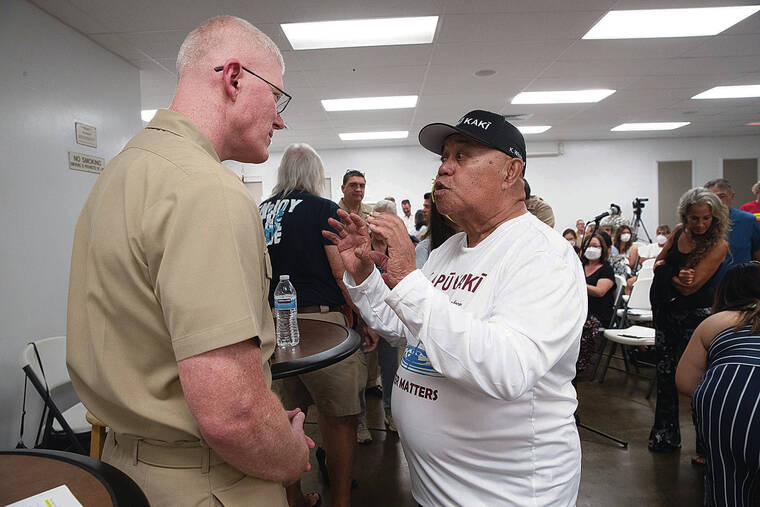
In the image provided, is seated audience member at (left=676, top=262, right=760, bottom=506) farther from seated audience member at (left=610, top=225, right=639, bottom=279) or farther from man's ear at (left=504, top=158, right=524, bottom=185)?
seated audience member at (left=610, top=225, right=639, bottom=279)

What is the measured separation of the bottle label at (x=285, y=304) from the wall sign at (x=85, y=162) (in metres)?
2.57

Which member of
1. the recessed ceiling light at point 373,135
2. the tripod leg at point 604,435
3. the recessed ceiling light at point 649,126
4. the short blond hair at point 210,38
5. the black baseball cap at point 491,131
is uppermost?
the recessed ceiling light at point 649,126

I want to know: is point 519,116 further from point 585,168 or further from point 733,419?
point 733,419

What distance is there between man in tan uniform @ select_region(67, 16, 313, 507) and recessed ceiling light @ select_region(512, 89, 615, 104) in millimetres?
6125

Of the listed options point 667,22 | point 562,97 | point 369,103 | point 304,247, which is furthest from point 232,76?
point 562,97

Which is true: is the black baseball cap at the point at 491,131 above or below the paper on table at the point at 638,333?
above

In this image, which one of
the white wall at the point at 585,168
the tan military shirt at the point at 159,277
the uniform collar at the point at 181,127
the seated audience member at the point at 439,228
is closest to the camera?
the tan military shirt at the point at 159,277

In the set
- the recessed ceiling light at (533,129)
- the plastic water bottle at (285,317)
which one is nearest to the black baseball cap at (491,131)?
the plastic water bottle at (285,317)

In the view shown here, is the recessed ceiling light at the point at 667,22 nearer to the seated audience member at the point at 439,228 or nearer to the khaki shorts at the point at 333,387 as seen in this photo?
the seated audience member at the point at 439,228

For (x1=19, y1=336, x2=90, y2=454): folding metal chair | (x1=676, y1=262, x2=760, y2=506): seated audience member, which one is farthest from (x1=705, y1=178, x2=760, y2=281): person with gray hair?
(x1=19, y1=336, x2=90, y2=454): folding metal chair

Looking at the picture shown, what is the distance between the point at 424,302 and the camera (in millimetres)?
978

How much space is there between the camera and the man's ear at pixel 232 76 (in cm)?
87

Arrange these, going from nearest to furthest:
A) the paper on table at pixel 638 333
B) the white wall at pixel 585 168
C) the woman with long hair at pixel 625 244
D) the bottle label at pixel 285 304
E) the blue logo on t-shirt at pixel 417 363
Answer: the blue logo on t-shirt at pixel 417 363, the bottle label at pixel 285 304, the paper on table at pixel 638 333, the woman with long hair at pixel 625 244, the white wall at pixel 585 168

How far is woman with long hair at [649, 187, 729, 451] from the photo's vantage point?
104 inches
